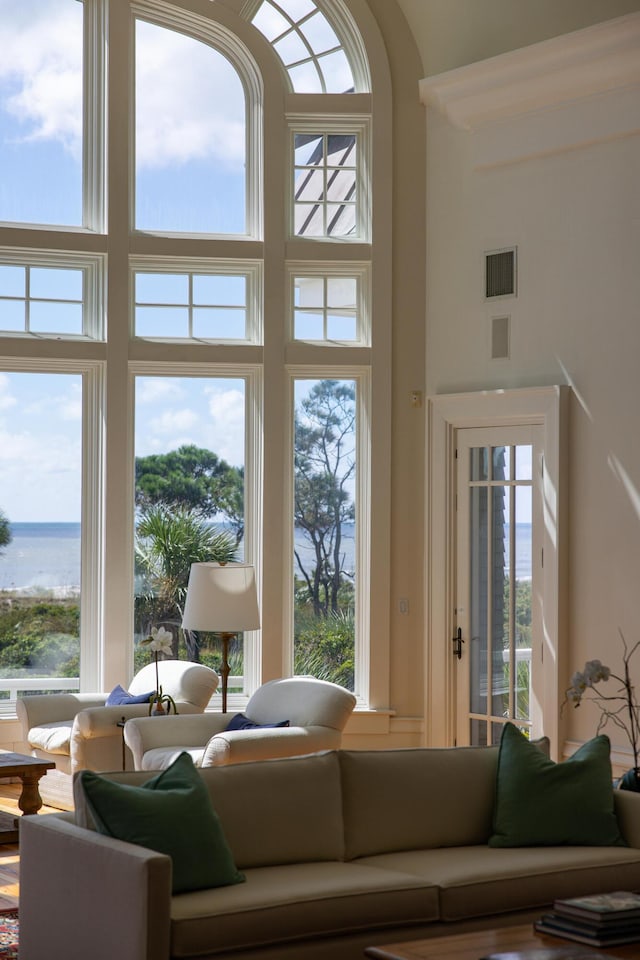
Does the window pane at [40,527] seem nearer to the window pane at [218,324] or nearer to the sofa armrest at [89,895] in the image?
the window pane at [218,324]

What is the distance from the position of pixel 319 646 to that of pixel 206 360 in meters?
2.02

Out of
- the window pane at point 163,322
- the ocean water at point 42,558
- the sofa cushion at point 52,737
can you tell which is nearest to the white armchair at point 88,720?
the sofa cushion at point 52,737

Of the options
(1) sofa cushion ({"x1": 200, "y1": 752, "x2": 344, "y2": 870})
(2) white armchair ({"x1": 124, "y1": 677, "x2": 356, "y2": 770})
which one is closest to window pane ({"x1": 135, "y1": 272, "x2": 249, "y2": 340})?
(2) white armchair ({"x1": 124, "y1": 677, "x2": 356, "y2": 770})

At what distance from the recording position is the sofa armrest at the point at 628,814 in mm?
4594

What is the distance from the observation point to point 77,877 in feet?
12.2

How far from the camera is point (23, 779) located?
6.28m

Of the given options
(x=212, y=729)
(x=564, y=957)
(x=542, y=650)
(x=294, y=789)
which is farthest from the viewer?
(x=542, y=650)

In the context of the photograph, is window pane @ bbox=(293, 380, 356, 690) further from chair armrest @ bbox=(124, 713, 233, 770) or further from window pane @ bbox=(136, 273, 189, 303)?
chair armrest @ bbox=(124, 713, 233, 770)

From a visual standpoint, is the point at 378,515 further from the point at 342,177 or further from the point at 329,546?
the point at 342,177

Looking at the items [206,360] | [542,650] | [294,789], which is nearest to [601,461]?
[542,650]

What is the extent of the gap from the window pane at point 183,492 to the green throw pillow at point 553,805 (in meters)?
3.57

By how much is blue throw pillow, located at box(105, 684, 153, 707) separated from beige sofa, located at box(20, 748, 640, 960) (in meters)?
2.56

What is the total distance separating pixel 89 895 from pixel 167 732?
2.73 meters

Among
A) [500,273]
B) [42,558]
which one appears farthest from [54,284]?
[500,273]
